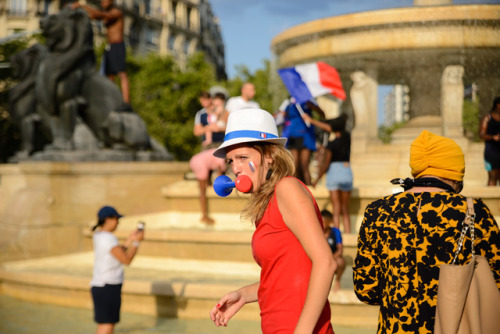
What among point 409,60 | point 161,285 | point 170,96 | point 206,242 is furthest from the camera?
point 170,96

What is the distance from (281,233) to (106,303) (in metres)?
3.44

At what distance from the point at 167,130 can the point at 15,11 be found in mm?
20094

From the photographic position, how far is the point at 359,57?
37.8 ft

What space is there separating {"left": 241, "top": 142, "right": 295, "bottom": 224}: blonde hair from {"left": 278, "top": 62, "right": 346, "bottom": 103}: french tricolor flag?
650cm

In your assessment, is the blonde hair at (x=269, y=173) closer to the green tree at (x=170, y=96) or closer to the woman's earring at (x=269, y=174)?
the woman's earring at (x=269, y=174)

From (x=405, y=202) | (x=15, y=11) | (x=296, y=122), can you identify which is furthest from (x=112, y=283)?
(x=15, y=11)

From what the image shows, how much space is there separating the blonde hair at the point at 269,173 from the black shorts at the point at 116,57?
9149 millimetres

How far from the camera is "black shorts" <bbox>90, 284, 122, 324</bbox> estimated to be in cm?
549

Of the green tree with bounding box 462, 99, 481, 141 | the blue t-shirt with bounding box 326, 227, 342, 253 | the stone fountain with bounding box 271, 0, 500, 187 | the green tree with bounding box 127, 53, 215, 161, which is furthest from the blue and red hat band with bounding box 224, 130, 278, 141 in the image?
the green tree with bounding box 127, 53, 215, 161

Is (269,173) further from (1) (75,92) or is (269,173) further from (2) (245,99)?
(1) (75,92)

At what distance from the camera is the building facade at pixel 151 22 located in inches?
2122

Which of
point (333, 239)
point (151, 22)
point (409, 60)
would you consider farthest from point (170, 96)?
point (333, 239)

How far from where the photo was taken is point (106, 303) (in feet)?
18.2

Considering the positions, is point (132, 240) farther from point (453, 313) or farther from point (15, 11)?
point (15, 11)
